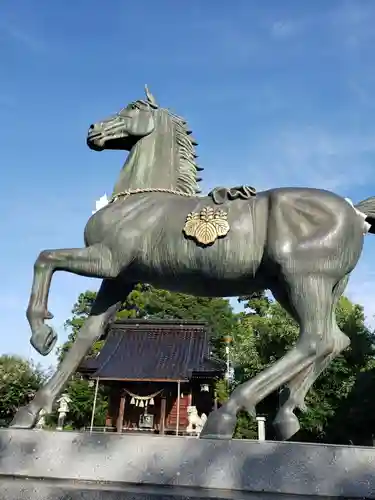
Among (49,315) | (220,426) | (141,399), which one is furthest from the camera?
(141,399)

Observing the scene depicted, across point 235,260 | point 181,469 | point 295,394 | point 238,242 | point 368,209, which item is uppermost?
point 368,209

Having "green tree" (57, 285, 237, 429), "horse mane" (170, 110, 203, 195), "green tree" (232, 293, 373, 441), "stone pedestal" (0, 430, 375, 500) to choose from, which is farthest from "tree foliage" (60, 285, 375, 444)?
"stone pedestal" (0, 430, 375, 500)

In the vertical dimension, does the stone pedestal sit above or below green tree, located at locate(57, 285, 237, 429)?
below

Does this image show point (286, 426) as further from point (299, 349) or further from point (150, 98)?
point (150, 98)

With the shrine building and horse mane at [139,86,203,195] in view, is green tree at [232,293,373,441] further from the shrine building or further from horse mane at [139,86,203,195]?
horse mane at [139,86,203,195]

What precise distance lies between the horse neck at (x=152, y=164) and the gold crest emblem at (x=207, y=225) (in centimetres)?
61

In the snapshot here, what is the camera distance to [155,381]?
19.3m

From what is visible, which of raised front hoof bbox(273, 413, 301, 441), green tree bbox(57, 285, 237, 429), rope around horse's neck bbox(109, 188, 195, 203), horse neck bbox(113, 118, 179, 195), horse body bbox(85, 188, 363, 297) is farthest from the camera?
green tree bbox(57, 285, 237, 429)

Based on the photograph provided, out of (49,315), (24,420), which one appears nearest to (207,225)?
(49,315)

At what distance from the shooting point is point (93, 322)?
160 inches

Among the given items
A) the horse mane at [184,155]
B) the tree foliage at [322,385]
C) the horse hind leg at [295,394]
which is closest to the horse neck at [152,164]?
the horse mane at [184,155]

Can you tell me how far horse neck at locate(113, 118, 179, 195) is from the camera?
4.23 meters

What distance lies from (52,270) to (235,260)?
1364mm

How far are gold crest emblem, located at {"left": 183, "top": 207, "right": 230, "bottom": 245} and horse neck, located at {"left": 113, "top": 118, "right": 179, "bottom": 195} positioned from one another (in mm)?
608
